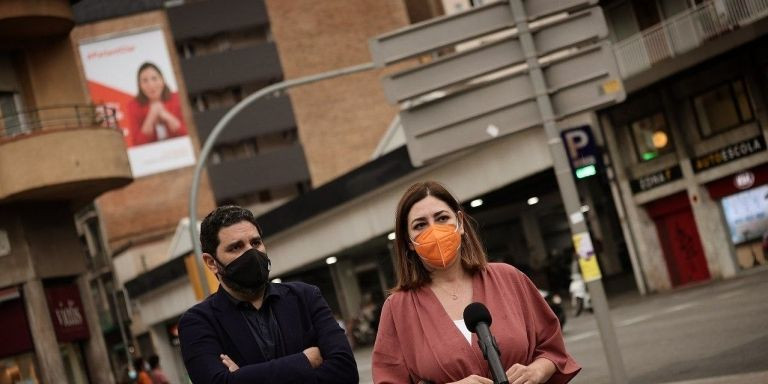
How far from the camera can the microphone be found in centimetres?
394

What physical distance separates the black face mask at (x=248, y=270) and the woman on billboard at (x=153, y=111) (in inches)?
2398

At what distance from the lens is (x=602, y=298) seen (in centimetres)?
1248

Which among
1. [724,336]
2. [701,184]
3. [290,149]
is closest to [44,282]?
[724,336]

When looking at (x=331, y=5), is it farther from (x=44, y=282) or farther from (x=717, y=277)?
(x=44, y=282)

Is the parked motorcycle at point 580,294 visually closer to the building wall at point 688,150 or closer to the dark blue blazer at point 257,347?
the building wall at point 688,150

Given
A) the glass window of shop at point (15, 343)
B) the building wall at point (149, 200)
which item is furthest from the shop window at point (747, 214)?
the building wall at point (149, 200)

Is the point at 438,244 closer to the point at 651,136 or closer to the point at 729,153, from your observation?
the point at 729,153

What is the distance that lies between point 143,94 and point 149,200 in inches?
220

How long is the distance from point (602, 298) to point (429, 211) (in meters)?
8.18

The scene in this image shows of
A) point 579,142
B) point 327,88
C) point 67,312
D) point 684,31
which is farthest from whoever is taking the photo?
point 327,88

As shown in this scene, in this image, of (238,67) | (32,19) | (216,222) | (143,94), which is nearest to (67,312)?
(32,19)

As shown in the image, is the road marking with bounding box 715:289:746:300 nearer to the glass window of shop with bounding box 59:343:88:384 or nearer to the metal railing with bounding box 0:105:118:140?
the metal railing with bounding box 0:105:118:140

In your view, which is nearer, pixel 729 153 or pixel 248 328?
pixel 248 328

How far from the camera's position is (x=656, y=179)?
34188 mm
